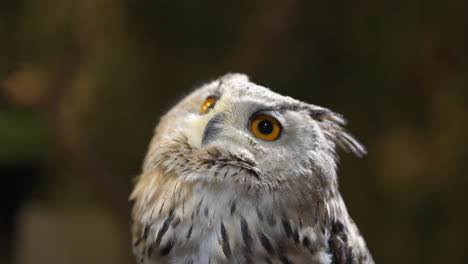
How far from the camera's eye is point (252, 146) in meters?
1.03

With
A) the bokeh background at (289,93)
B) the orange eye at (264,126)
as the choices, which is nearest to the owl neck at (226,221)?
the orange eye at (264,126)

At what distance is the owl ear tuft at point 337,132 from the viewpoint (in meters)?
1.19

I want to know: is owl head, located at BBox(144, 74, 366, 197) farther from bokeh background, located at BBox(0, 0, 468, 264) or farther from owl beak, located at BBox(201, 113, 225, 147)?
bokeh background, located at BBox(0, 0, 468, 264)

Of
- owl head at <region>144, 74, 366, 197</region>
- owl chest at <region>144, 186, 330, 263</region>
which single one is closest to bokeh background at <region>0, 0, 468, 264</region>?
owl head at <region>144, 74, 366, 197</region>

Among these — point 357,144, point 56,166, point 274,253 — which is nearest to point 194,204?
point 274,253

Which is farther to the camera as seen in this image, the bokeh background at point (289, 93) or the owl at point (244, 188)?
the bokeh background at point (289, 93)

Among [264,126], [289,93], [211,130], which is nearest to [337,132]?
[264,126]

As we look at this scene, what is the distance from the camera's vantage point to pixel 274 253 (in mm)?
1025

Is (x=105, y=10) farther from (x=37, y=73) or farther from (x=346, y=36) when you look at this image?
(x=346, y=36)

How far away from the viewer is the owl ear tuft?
3.89ft

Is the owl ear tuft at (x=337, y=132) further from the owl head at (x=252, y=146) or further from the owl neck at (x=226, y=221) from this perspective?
the owl neck at (x=226, y=221)

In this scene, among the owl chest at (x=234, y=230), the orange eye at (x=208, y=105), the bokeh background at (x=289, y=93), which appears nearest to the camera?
the owl chest at (x=234, y=230)

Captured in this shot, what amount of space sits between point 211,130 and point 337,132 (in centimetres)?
37

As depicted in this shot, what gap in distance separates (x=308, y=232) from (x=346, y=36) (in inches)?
70.7
